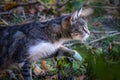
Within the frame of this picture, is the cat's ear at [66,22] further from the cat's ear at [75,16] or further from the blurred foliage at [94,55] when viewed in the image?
the blurred foliage at [94,55]

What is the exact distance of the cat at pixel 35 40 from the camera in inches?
142

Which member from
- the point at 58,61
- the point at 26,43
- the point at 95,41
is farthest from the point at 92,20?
the point at 26,43

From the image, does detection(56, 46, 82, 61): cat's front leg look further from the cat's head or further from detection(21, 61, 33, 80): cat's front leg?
detection(21, 61, 33, 80): cat's front leg

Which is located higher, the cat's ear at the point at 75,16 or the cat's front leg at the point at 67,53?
the cat's ear at the point at 75,16

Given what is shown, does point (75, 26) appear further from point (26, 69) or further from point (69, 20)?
point (26, 69)

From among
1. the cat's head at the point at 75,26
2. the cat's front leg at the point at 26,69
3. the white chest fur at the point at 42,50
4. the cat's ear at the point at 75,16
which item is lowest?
the cat's front leg at the point at 26,69

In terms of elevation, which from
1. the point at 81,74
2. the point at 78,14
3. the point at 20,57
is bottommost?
the point at 81,74

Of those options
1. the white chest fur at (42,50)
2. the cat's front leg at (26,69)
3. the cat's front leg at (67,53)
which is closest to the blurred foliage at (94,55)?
the cat's front leg at (67,53)

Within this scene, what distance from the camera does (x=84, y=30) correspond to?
13.2 ft

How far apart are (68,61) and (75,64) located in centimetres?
13

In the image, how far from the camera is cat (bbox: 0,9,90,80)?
3604mm

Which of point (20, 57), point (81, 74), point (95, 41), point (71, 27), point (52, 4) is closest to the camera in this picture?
point (20, 57)

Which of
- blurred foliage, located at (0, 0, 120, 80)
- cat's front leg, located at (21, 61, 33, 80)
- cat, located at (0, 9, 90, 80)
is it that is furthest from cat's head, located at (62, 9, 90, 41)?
cat's front leg, located at (21, 61, 33, 80)

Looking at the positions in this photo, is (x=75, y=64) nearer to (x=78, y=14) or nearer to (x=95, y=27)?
(x=78, y=14)
